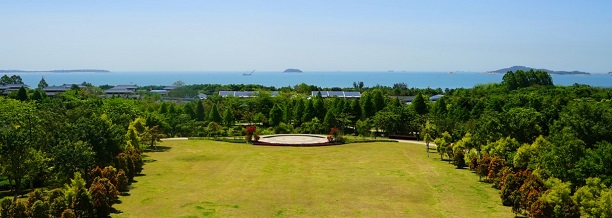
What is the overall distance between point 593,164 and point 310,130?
4082 centimetres

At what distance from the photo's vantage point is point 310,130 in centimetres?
6400

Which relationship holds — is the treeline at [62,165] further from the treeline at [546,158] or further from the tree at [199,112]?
the tree at [199,112]

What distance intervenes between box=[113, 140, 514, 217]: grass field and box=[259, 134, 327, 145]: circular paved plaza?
6414 millimetres

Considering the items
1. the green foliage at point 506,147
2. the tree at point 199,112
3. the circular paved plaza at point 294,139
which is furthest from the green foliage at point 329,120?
the green foliage at point 506,147

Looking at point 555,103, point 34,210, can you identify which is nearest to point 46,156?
point 34,210

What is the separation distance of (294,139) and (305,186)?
2484 centimetres

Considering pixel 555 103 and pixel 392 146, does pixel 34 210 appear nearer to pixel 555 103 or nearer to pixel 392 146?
pixel 392 146

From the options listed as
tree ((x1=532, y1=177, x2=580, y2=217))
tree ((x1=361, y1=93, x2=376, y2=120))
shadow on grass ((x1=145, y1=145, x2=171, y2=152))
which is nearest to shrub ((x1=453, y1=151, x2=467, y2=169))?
tree ((x1=532, y1=177, x2=580, y2=217))

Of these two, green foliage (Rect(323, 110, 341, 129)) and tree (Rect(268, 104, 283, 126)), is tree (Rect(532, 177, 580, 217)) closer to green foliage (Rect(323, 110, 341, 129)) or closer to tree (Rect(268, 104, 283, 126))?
green foliage (Rect(323, 110, 341, 129))

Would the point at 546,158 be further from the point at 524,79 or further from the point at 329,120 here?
the point at 524,79

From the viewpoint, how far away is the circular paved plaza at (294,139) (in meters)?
55.0

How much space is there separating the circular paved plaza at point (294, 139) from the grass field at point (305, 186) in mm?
6414

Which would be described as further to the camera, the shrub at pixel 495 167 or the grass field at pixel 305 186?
the shrub at pixel 495 167

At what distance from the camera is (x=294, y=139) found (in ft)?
188
